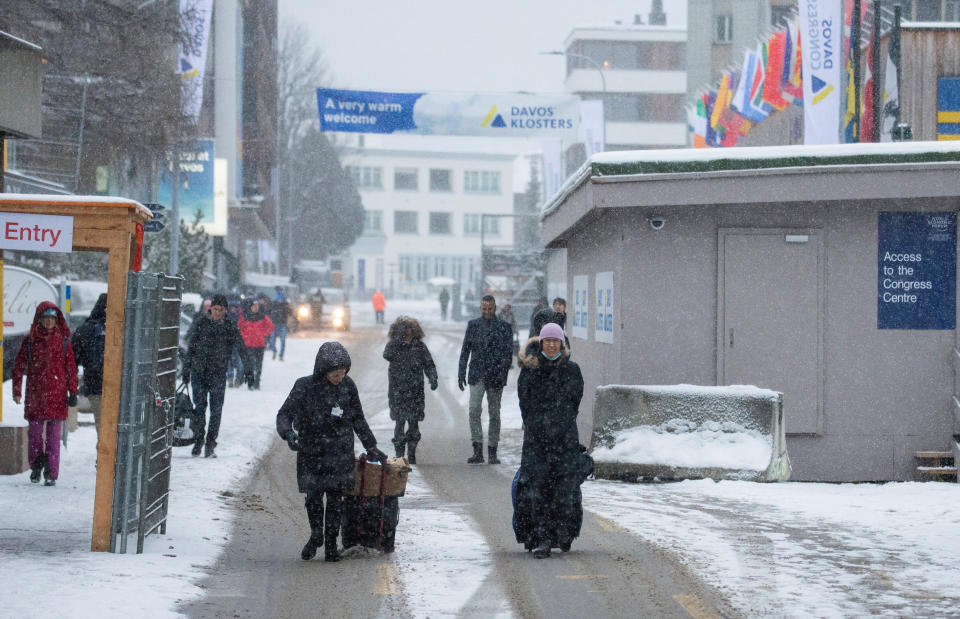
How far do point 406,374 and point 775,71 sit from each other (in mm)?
17739

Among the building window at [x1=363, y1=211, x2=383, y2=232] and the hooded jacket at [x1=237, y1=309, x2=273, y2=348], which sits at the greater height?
the building window at [x1=363, y1=211, x2=383, y2=232]

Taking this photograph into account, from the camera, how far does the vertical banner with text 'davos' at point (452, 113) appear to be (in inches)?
1195

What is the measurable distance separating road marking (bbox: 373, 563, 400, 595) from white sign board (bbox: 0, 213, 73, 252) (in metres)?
2.97

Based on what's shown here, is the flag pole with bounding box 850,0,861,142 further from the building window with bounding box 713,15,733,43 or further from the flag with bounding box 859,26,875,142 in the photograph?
the building window with bounding box 713,15,733,43

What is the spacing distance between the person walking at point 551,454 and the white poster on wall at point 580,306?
Result: 766cm

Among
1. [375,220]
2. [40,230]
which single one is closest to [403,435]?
[40,230]

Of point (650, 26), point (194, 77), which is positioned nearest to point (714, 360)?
point (194, 77)

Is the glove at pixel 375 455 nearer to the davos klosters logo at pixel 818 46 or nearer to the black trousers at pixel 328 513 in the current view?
the black trousers at pixel 328 513

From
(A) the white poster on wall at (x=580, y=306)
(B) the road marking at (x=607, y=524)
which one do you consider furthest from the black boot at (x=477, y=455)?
(B) the road marking at (x=607, y=524)

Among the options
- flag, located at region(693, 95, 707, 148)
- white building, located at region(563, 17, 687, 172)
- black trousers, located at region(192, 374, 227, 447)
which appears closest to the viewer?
black trousers, located at region(192, 374, 227, 447)

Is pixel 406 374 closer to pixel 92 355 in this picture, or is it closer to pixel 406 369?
pixel 406 369

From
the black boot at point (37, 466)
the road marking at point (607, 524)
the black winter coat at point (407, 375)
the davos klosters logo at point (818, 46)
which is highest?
the davos klosters logo at point (818, 46)

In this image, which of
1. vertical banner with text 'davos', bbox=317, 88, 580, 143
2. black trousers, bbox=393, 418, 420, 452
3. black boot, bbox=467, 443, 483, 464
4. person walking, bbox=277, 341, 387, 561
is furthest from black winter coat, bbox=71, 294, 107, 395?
vertical banner with text 'davos', bbox=317, 88, 580, 143

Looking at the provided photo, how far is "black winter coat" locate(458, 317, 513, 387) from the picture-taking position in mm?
15227
